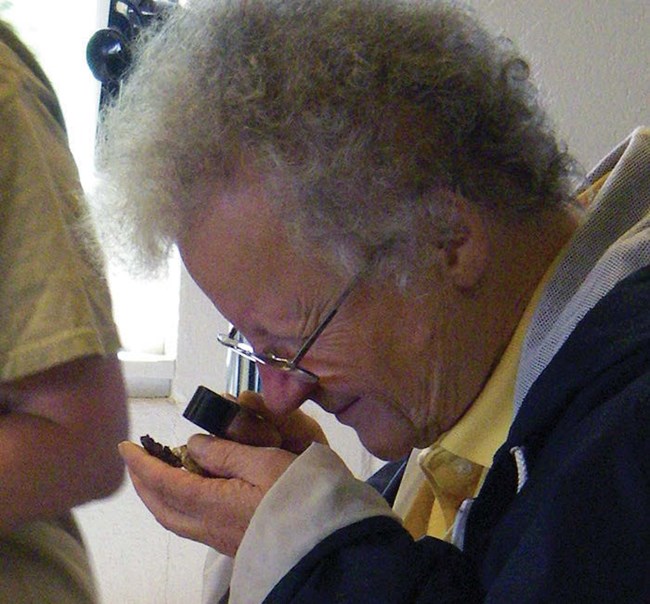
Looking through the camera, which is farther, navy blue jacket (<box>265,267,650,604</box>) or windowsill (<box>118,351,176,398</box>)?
windowsill (<box>118,351,176,398</box>)

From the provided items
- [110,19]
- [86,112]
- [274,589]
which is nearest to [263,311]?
[274,589]

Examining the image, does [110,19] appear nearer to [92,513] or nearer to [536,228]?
[536,228]

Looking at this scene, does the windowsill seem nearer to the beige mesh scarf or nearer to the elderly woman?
the elderly woman

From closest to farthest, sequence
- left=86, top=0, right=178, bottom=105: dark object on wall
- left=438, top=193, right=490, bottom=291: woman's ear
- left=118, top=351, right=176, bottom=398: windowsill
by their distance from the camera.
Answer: left=438, top=193, right=490, bottom=291: woman's ear
left=86, top=0, right=178, bottom=105: dark object on wall
left=118, top=351, right=176, bottom=398: windowsill

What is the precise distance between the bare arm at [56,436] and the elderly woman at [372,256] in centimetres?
14

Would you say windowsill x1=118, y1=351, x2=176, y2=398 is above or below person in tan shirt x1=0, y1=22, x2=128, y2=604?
below

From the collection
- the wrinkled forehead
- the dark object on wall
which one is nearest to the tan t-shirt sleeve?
the wrinkled forehead

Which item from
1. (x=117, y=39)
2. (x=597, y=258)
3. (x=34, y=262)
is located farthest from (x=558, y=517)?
(x=117, y=39)

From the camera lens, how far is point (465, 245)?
0.79 m

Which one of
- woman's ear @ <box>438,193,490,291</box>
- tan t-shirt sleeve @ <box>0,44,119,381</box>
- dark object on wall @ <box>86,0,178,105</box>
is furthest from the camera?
dark object on wall @ <box>86,0,178,105</box>

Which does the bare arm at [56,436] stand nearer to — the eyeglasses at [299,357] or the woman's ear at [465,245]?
the eyeglasses at [299,357]

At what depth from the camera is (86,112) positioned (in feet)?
6.12

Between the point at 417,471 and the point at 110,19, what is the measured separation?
0.72m

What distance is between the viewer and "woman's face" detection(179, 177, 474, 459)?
31.2 inches
